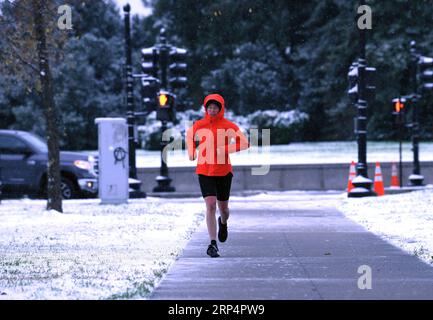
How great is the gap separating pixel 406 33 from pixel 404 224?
32627 millimetres

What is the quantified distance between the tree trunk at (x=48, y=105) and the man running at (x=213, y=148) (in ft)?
26.9

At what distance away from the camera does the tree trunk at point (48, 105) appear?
19625mm

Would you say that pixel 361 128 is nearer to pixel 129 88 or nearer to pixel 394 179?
pixel 129 88

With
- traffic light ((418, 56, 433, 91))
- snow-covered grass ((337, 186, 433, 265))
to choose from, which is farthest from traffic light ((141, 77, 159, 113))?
traffic light ((418, 56, 433, 91))

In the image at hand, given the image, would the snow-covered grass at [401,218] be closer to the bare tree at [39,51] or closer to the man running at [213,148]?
the man running at [213,148]

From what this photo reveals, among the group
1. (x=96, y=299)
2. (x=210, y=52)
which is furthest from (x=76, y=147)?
(x=96, y=299)

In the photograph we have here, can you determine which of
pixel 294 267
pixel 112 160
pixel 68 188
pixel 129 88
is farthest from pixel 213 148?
pixel 129 88

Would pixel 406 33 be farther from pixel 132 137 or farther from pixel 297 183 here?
pixel 132 137

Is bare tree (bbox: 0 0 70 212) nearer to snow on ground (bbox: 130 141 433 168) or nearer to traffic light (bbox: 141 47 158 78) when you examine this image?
traffic light (bbox: 141 47 158 78)

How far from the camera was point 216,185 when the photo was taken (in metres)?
12.4

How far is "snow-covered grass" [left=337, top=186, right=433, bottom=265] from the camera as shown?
1374cm

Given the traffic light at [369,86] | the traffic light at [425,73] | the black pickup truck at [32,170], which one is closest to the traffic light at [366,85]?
the traffic light at [369,86]

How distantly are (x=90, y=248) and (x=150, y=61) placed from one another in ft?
50.7

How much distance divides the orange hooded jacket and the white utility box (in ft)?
34.1
